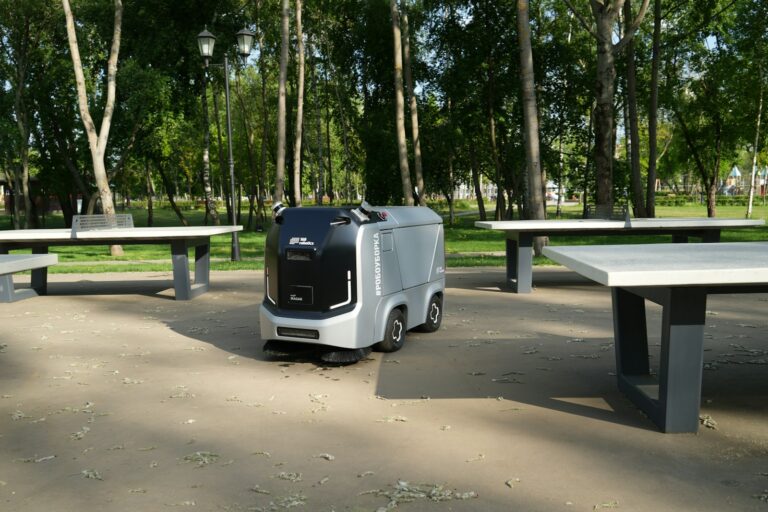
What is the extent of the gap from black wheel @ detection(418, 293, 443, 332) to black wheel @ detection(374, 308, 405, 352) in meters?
0.89

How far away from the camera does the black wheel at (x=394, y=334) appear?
7875mm

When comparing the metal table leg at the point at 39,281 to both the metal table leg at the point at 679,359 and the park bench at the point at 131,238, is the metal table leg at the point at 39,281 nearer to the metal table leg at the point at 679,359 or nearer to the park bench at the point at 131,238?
the park bench at the point at 131,238

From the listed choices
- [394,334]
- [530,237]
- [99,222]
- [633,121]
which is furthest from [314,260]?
[633,121]

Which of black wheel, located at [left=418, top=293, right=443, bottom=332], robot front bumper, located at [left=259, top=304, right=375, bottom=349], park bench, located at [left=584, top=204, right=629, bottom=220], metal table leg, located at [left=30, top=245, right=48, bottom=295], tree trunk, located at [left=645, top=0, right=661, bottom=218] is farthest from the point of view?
tree trunk, located at [left=645, top=0, right=661, bottom=218]

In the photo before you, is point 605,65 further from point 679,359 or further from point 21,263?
point 21,263

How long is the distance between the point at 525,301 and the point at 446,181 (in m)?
30.1

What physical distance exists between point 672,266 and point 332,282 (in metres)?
3.41

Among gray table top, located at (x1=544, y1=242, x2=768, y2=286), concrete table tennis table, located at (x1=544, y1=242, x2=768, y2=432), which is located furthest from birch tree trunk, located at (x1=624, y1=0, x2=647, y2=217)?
concrete table tennis table, located at (x1=544, y1=242, x2=768, y2=432)

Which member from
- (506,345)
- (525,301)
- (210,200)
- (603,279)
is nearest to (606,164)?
(525,301)

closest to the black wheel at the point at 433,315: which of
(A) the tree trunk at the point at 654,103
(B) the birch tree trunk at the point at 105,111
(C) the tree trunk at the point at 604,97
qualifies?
(C) the tree trunk at the point at 604,97

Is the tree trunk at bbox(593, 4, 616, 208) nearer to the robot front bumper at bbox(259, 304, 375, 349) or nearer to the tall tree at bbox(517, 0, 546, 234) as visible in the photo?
the tall tree at bbox(517, 0, 546, 234)

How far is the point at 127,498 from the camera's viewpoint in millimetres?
4141

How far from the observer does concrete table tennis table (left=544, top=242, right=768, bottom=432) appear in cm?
460

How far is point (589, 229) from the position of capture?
40.3 ft
